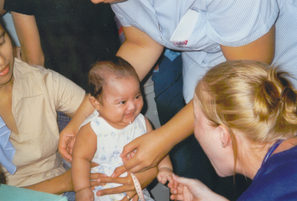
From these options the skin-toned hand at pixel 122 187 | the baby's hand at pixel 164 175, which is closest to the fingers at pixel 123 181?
the skin-toned hand at pixel 122 187

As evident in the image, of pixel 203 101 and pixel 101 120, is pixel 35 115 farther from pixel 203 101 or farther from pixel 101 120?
pixel 203 101

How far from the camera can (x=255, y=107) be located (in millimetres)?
571

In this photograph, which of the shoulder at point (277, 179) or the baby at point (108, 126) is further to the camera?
the baby at point (108, 126)

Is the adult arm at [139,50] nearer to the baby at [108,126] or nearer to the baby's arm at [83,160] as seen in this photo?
the baby at [108,126]

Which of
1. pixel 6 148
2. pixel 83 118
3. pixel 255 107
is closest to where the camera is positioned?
pixel 255 107

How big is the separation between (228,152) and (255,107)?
0.18 m

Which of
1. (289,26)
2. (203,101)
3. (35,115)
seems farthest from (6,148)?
(289,26)

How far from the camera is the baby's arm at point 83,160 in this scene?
0.87 metres

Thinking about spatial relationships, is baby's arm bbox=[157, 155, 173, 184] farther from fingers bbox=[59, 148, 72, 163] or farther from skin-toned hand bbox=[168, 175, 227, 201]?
fingers bbox=[59, 148, 72, 163]

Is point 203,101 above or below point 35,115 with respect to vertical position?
above

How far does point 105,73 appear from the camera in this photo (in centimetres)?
86

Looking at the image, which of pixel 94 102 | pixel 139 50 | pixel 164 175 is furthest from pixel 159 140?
pixel 139 50

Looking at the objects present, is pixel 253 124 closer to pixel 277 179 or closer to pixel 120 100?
pixel 277 179

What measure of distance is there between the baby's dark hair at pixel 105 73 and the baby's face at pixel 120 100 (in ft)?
0.05
